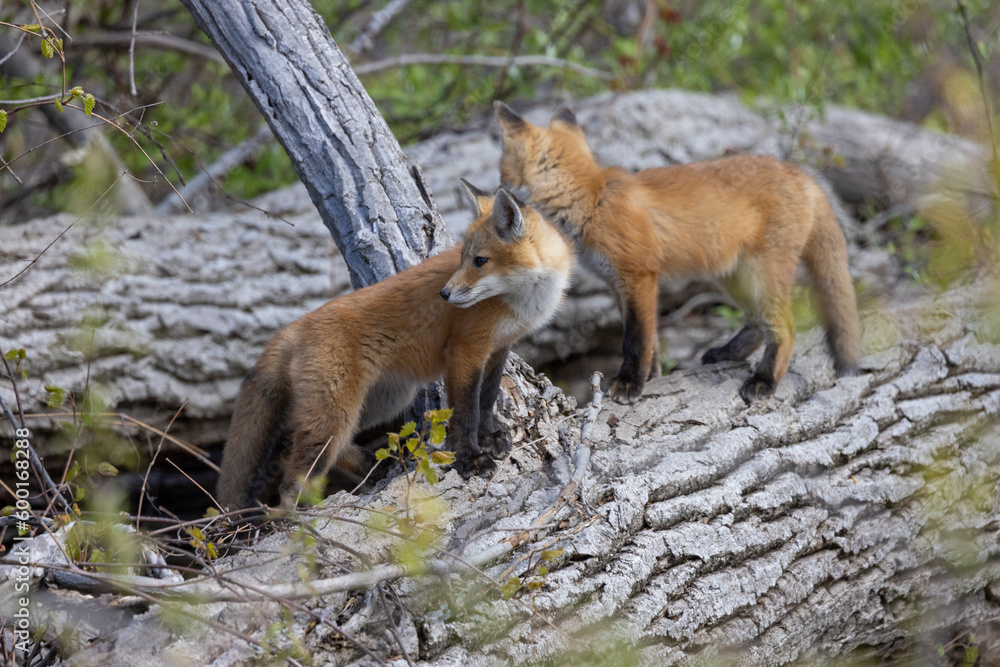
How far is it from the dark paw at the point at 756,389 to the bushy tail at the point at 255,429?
2575 mm

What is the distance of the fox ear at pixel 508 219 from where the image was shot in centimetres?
379

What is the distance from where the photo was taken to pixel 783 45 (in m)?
9.30

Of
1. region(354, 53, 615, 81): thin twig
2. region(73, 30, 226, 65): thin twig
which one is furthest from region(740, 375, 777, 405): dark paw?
region(73, 30, 226, 65): thin twig

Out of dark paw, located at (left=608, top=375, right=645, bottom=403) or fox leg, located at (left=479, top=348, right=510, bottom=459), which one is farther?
dark paw, located at (left=608, top=375, right=645, bottom=403)

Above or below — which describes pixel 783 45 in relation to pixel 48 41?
below

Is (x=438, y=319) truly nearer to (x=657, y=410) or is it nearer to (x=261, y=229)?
(x=657, y=410)

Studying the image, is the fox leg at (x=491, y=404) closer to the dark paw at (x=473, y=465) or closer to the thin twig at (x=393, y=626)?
the dark paw at (x=473, y=465)

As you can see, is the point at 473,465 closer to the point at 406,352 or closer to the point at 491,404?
the point at 491,404

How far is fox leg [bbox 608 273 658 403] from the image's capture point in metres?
4.44

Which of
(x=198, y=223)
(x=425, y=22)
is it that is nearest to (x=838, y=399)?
(x=198, y=223)

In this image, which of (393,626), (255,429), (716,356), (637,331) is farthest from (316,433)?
(716,356)

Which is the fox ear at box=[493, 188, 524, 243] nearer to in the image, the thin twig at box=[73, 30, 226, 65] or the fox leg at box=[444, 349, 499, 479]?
the fox leg at box=[444, 349, 499, 479]

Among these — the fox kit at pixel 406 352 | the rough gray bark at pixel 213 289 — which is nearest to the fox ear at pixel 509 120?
the rough gray bark at pixel 213 289

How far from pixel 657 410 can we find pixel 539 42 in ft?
16.6
